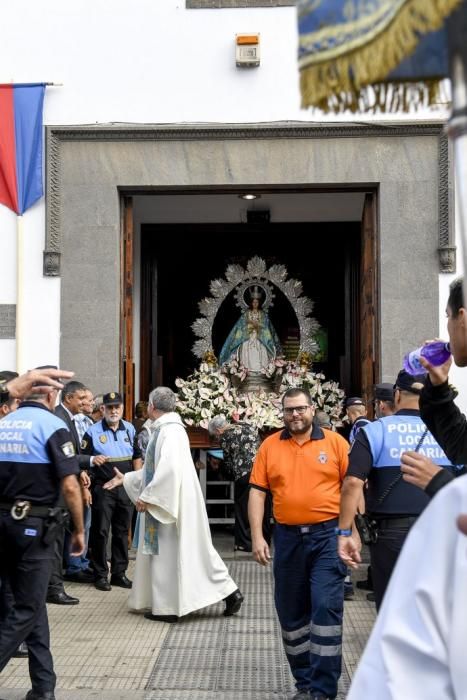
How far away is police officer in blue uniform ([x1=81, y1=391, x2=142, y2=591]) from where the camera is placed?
993 cm

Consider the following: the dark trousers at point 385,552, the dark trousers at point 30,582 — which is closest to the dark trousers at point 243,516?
the dark trousers at point 30,582

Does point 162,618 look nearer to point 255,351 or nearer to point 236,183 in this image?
point 236,183

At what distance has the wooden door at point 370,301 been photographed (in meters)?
11.3

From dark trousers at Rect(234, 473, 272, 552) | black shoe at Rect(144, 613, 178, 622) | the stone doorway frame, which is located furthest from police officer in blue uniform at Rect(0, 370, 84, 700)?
dark trousers at Rect(234, 473, 272, 552)

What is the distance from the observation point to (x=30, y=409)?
245 inches

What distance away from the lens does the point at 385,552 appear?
18.4 feet

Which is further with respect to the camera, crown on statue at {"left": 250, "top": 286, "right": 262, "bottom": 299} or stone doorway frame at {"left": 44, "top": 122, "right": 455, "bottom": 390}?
crown on statue at {"left": 250, "top": 286, "right": 262, "bottom": 299}

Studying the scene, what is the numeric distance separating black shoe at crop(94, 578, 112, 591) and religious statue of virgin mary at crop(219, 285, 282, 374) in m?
5.97

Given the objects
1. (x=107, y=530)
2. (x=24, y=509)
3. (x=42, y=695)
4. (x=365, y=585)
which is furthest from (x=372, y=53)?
(x=107, y=530)

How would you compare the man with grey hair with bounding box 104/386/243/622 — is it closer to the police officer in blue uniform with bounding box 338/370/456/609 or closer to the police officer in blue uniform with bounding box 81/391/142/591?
the police officer in blue uniform with bounding box 81/391/142/591

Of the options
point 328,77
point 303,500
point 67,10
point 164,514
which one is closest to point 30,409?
point 303,500

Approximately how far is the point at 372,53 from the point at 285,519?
455 centimetres

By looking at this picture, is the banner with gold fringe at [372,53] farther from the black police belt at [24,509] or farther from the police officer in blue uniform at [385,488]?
the black police belt at [24,509]

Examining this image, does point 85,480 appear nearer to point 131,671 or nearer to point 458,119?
point 131,671
